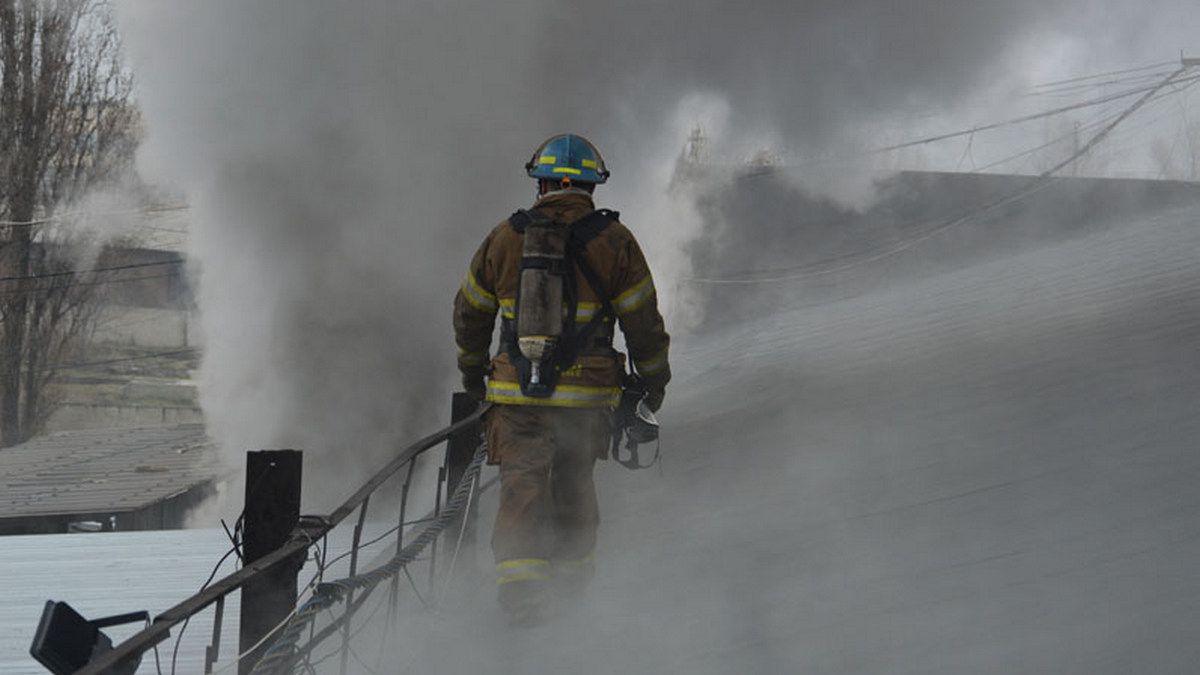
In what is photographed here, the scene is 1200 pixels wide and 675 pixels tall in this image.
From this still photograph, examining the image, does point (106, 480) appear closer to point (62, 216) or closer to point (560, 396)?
point (62, 216)

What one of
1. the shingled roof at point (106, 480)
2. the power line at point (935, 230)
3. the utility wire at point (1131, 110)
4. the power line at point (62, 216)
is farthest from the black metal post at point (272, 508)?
the power line at point (62, 216)

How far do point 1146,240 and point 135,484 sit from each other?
30.1 ft

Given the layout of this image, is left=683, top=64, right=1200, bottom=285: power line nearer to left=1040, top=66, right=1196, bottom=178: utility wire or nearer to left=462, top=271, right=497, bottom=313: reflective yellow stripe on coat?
left=1040, top=66, right=1196, bottom=178: utility wire

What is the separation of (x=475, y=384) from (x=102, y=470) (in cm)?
1232

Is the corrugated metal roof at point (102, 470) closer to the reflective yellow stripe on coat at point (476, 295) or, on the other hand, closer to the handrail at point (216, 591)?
the reflective yellow stripe on coat at point (476, 295)

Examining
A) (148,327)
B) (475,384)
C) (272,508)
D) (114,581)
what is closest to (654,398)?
(475,384)

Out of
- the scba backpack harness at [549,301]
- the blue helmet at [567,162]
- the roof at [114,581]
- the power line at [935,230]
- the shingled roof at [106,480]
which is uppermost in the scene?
the power line at [935,230]

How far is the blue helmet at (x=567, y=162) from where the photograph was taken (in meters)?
4.61

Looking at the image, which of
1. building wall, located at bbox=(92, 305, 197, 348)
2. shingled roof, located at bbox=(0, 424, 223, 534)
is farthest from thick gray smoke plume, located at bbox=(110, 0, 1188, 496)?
building wall, located at bbox=(92, 305, 197, 348)

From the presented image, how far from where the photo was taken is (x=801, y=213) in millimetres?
24719

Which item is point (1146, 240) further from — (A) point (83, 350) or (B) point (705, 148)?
(A) point (83, 350)

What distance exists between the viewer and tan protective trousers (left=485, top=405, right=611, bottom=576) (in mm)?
4367

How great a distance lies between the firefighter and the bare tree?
20.1 m

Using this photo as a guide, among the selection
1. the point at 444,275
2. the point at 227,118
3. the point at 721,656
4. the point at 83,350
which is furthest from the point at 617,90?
the point at 83,350
